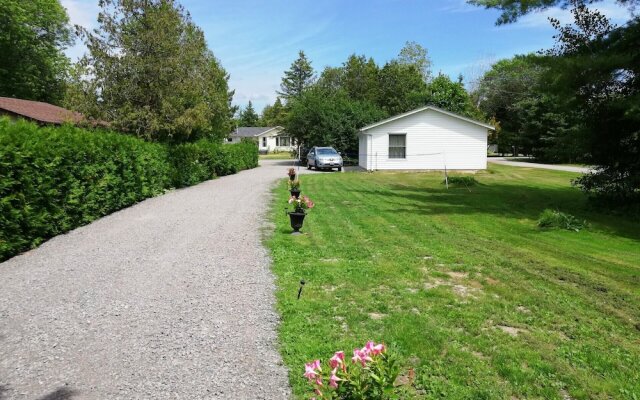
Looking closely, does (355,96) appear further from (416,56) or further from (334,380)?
(334,380)

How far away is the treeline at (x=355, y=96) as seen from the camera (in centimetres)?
3306

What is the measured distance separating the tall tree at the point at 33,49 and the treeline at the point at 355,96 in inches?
841

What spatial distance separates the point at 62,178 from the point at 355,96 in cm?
4675

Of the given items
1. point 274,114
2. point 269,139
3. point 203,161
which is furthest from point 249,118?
point 203,161

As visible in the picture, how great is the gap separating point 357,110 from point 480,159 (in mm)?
10147

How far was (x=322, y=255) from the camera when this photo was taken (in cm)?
689

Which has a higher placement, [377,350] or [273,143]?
[273,143]

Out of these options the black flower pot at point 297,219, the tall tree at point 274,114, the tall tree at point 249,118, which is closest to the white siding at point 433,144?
the black flower pot at point 297,219

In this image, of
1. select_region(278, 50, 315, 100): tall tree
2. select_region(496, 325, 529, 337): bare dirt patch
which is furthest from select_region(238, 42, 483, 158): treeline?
select_region(496, 325, 529, 337): bare dirt patch

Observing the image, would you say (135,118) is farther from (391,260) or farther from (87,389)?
(87,389)

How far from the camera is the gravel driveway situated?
10.6 ft

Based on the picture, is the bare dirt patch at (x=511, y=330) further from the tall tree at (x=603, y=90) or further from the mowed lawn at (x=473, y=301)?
the tall tree at (x=603, y=90)

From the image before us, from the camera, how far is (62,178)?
8211 mm

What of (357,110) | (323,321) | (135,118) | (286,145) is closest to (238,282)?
(323,321)
